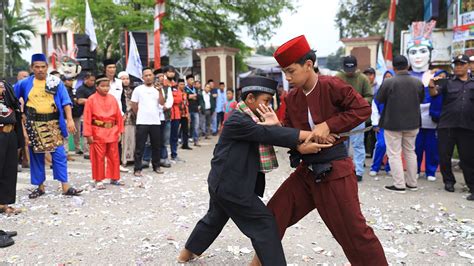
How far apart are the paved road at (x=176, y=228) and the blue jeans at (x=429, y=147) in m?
0.31

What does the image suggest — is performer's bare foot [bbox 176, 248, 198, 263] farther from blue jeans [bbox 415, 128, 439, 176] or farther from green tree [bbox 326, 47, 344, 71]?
green tree [bbox 326, 47, 344, 71]

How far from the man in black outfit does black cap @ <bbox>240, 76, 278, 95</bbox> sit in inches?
164

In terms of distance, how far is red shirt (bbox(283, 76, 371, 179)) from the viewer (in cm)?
285

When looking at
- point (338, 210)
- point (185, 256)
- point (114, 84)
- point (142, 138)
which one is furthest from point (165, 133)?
point (338, 210)

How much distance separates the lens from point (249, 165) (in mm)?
3076

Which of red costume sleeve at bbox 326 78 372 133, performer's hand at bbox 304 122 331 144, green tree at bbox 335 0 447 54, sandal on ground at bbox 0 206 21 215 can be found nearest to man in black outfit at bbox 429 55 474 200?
red costume sleeve at bbox 326 78 372 133

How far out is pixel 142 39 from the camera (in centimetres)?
1223

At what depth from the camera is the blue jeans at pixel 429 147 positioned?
7.00m

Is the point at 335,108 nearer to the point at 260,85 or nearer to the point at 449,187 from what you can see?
the point at 260,85

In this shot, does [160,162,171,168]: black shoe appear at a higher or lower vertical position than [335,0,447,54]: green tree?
lower

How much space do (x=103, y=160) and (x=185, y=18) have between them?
15.2 meters

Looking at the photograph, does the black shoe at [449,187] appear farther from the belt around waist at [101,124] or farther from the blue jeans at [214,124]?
the blue jeans at [214,124]

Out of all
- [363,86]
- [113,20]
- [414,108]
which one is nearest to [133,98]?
[363,86]

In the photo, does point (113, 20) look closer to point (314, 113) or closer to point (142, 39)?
point (142, 39)
